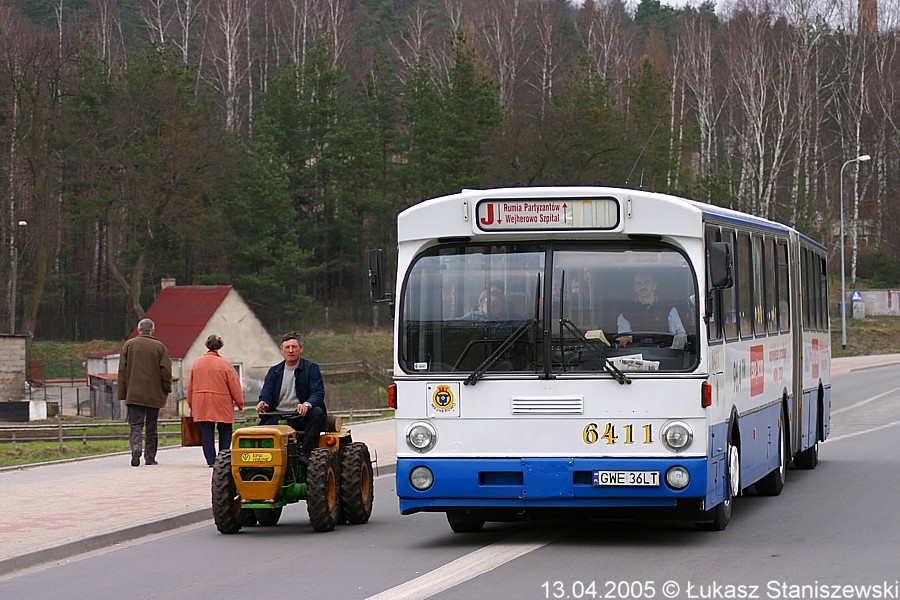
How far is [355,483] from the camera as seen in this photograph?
44.3 feet

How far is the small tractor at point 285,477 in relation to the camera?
41.7 feet

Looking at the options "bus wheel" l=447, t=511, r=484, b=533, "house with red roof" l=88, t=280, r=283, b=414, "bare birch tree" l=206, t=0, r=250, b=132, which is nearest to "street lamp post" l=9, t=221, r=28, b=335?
"house with red roof" l=88, t=280, r=283, b=414

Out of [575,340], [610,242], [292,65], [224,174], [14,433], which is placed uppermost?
[292,65]

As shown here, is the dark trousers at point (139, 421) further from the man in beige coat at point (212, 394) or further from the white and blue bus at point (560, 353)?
the white and blue bus at point (560, 353)

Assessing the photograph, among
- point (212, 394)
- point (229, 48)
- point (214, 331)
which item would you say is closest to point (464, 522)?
point (212, 394)

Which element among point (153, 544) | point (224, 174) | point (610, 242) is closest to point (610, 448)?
point (610, 242)

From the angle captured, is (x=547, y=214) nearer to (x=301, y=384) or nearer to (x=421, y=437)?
(x=421, y=437)

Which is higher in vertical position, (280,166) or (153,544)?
(280,166)

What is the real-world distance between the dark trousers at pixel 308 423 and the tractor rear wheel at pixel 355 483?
333 millimetres

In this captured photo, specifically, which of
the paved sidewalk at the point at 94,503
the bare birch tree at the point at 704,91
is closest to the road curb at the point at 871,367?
the bare birch tree at the point at 704,91

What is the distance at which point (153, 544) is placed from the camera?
1291 cm

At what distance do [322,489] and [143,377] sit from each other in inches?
306

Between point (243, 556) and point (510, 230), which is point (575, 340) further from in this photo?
point (243, 556)

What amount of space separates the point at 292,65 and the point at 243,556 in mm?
68663
